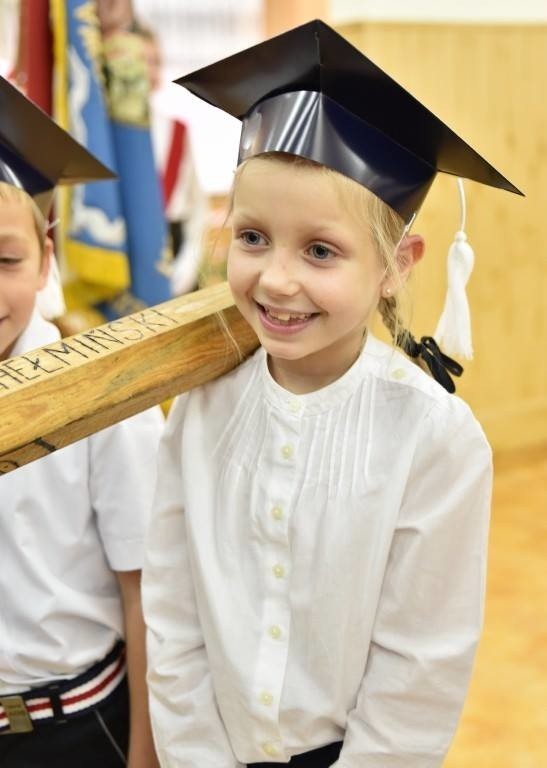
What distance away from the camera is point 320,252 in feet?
3.24

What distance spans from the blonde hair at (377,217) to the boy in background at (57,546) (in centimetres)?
29

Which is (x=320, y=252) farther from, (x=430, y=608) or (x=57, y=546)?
(x=57, y=546)

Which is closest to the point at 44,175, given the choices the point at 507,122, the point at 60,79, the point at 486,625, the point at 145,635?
the point at 145,635

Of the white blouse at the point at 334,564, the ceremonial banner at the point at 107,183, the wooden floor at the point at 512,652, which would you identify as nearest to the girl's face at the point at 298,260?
the white blouse at the point at 334,564

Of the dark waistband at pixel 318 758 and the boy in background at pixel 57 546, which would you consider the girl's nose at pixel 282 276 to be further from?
the dark waistband at pixel 318 758

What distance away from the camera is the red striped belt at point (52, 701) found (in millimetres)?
1224

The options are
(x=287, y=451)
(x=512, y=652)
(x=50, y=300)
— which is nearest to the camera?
(x=287, y=451)

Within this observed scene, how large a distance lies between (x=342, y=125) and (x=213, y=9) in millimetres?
3937

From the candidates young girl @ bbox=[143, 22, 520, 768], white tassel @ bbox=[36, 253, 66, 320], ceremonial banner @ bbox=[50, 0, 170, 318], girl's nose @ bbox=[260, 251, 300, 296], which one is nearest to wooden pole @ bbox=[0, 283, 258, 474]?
young girl @ bbox=[143, 22, 520, 768]

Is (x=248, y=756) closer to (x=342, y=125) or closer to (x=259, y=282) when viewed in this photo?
(x=259, y=282)

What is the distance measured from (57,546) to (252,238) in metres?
0.49

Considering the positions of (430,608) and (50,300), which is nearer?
(430,608)

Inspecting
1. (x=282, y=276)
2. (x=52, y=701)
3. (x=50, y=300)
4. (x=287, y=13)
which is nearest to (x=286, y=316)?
(x=282, y=276)

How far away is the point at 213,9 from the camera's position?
4590 mm
